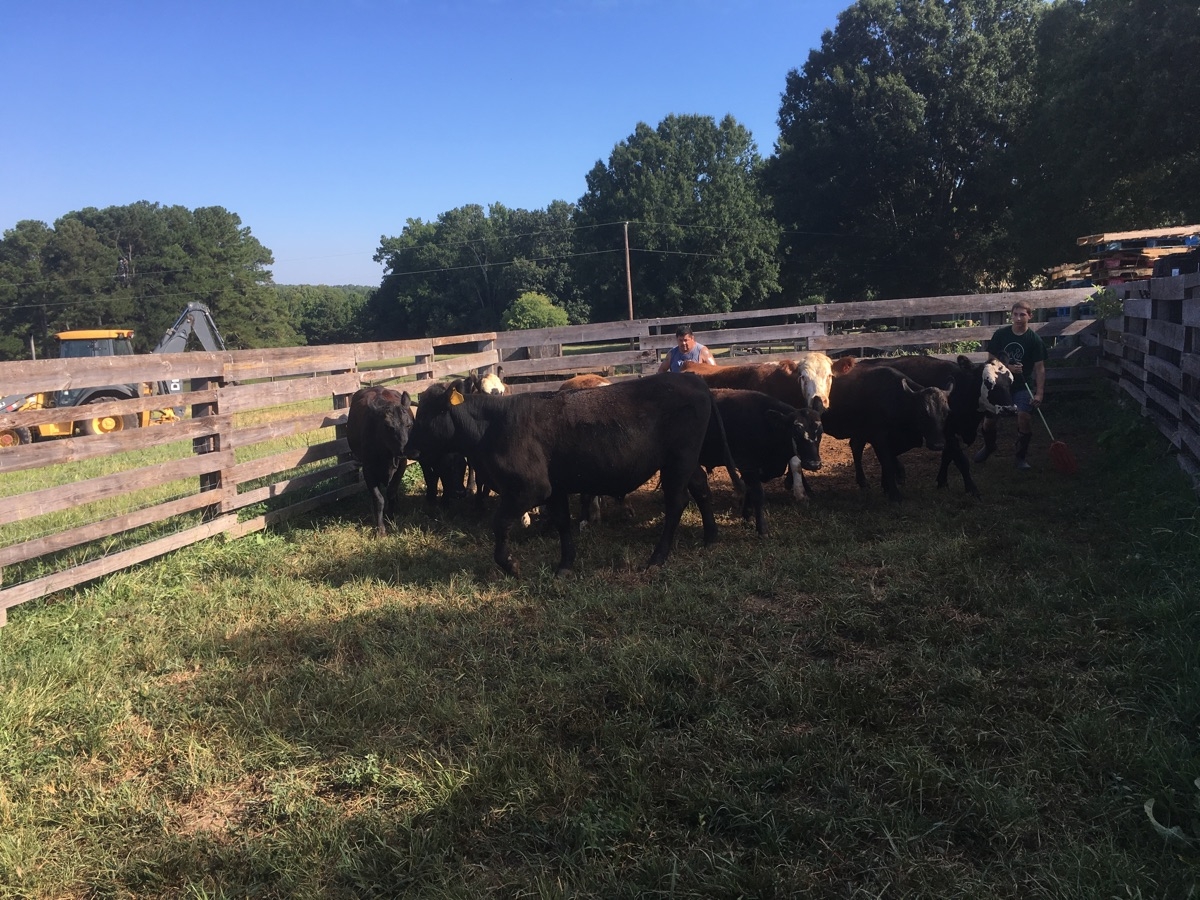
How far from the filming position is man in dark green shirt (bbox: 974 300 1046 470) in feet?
27.8

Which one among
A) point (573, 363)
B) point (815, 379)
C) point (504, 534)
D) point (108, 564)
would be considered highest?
point (573, 363)

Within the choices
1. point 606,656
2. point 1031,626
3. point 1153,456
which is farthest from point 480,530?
point 1153,456

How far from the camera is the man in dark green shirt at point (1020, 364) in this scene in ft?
27.8

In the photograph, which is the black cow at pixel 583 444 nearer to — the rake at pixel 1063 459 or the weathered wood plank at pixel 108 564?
the weathered wood plank at pixel 108 564

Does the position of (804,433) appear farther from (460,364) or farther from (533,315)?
(533,315)

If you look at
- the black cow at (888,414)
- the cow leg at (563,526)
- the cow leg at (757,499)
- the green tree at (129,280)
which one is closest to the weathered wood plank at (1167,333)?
the black cow at (888,414)

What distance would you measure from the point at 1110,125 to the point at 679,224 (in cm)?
2865

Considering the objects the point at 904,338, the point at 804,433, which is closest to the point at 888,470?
the point at 804,433

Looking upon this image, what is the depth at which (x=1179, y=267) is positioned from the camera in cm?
772

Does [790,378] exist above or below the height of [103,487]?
above

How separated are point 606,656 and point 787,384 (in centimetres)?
546

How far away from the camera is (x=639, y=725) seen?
361 cm

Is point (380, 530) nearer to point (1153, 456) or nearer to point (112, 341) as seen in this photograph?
point (1153, 456)

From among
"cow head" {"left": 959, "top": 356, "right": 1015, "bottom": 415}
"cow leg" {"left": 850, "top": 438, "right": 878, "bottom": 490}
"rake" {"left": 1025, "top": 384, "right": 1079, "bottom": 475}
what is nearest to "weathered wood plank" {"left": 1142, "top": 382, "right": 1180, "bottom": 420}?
"rake" {"left": 1025, "top": 384, "right": 1079, "bottom": 475}
